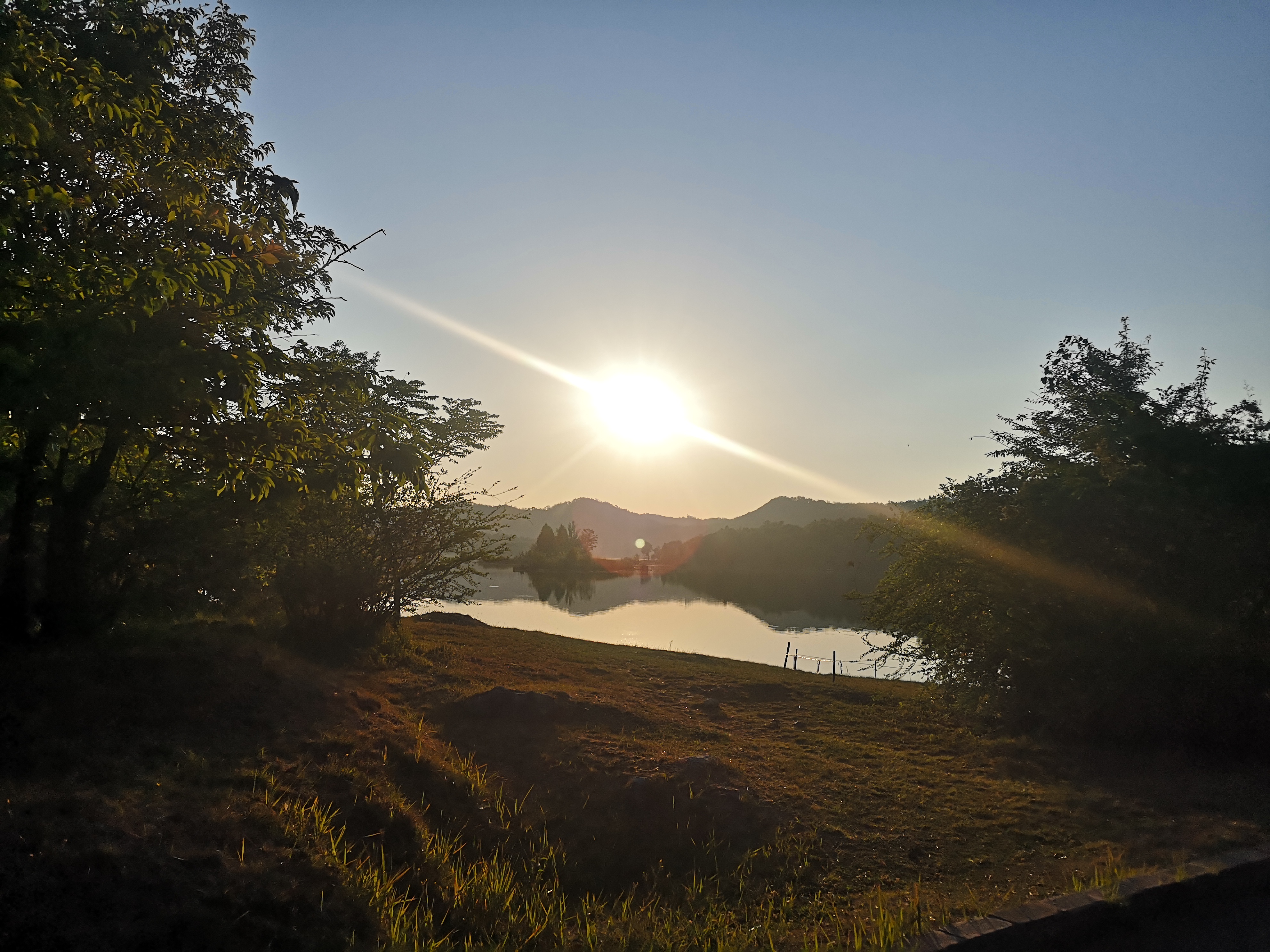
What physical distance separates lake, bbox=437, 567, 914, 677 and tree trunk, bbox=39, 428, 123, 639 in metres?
19.8

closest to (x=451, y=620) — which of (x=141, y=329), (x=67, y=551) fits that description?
(x=67, y=551)

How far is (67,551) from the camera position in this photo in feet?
32.2

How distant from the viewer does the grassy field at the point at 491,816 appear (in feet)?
18.1

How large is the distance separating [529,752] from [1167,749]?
11.5 m

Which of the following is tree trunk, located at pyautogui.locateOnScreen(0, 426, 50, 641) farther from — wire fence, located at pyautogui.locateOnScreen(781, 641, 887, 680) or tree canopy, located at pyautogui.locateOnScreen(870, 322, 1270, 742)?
wire fence, located at pyautogui.locateOnScreen(781, 641, 887, 680)

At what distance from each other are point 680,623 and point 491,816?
56480 millimetres

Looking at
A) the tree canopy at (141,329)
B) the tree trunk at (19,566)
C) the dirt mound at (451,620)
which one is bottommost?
the dirt mound at (451,620)

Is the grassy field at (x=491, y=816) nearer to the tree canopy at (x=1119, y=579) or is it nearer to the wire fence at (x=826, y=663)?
the tree canopy at (x=1119, y=579)

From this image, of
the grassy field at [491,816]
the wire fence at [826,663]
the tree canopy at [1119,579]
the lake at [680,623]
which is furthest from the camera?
the lake at [680,623]

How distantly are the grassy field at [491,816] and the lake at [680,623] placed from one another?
56.8 ft

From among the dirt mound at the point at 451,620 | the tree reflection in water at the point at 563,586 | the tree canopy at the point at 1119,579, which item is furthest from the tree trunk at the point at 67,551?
the tree reflection in water at the point at 563,586

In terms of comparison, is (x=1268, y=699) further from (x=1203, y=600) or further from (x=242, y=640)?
(x=242, y=640)

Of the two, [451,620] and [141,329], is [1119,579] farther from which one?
[451,620]

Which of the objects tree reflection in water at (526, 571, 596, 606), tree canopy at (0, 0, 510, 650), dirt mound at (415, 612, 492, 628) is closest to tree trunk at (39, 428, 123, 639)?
tree canopy at (0, 0, 510, 650)
